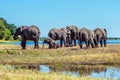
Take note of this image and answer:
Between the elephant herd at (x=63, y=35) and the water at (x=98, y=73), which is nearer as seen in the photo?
the water at (x=98, y=73)

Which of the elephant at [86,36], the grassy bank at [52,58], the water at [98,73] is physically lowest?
the water at [98,73]

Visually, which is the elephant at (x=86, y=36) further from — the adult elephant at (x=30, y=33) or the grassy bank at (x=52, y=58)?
the grassy bank at (x=52, y=58)

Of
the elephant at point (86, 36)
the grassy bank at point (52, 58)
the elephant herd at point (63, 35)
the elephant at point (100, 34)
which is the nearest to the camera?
the grassy bank at point (52, 58)

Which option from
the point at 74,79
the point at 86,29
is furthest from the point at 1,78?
the point at 86,29

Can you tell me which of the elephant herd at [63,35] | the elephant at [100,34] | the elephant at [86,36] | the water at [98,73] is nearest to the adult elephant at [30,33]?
the elephant herd at [63,35]

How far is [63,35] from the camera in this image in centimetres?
4519

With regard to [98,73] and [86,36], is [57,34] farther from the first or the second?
[98,73]

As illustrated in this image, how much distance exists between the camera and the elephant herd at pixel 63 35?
40500mm

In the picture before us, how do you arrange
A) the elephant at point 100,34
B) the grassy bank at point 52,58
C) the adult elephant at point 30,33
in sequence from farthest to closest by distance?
the elephant at point 100,34, the adult elephant at point 30,33, the grassy bank at point 52,58

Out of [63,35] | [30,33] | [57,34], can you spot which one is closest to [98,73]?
[30,33]

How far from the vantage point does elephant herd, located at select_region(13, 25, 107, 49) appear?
40.5 meters

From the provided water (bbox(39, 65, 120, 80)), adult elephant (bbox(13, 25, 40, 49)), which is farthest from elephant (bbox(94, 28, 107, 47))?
water (bbox(39, 65, 120, 80))

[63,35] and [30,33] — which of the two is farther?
[63,35]

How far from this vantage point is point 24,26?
41.6 m
